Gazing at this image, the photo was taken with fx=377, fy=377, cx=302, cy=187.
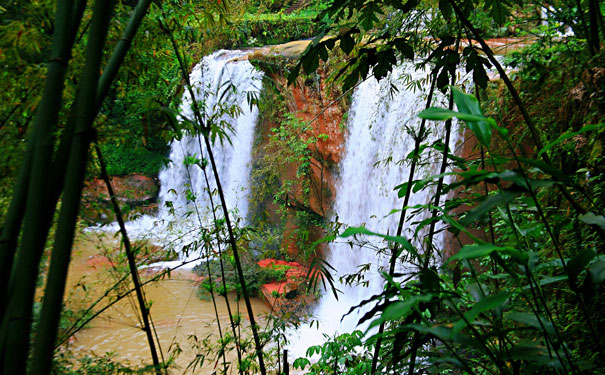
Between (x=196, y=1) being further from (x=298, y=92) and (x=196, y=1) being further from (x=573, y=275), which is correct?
(x=298, y=92)

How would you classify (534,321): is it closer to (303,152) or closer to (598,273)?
(598,273)

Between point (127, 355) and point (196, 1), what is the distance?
333 cm

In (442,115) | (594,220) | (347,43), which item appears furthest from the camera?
(347,43)

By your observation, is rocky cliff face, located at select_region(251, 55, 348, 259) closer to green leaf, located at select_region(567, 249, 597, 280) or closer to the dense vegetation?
the dense vegetation

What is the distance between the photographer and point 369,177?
5.05 meters

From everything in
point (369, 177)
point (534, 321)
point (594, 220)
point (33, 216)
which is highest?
point (369, 177)

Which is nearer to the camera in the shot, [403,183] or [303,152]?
[403,183]

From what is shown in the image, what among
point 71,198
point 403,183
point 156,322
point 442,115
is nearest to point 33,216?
point 71,198

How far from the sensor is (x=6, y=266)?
695 mm

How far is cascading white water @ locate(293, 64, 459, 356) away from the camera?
4.29 meters

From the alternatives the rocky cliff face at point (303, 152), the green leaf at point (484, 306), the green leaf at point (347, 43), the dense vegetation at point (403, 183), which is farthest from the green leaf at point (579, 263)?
the rocky cliff face at point (303, 152)

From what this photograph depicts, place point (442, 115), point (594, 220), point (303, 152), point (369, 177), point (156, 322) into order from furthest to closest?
point (303, 152) < point (369, 177) < point (156, 322) < point (594, 220) < point (442, 115)

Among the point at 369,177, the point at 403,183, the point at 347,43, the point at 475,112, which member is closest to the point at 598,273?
the point at 475,112

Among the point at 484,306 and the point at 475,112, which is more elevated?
the point at 475,112
